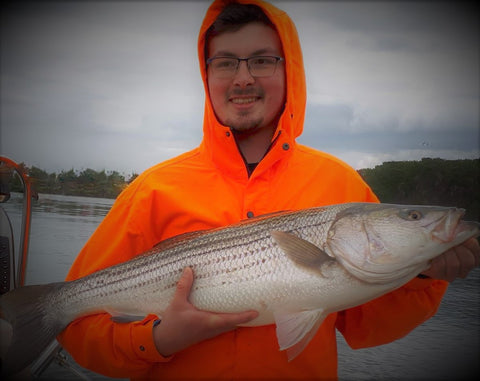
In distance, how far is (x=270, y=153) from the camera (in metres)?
2.63

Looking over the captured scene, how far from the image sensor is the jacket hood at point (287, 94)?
274 cm

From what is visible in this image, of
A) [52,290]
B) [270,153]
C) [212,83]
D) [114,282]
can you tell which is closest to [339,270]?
[270,153]

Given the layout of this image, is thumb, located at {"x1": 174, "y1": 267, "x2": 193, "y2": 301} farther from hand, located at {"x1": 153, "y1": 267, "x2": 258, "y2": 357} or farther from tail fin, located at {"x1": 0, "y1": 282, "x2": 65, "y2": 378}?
tail fin, located at {"x1": 0, "y1": 282, "x2": 65, "y2": 378}

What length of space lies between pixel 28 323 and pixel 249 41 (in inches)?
106

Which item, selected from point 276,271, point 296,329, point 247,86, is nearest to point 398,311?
point 296,329

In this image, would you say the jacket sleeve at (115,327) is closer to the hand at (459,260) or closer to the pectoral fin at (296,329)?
the pectoral fin at (296,329)

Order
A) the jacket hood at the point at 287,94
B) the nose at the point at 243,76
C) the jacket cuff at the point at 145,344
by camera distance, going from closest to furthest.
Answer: the jacket cuff at the point at 145,344
the nose at the point at 243,76
the jacket hood at the point at 287,94

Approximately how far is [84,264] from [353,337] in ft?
6.82

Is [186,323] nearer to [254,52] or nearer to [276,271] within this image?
[276,271]

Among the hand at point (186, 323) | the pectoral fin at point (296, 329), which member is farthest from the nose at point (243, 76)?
the pectoral fin at point (296, 329)

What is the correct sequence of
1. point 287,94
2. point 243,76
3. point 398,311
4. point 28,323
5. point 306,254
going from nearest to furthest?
point 306,254
point 398,311
point 28,323
point 243,76
point 287,94

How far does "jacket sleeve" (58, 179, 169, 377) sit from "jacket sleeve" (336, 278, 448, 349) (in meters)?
1.39

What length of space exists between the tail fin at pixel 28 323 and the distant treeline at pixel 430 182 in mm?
10027

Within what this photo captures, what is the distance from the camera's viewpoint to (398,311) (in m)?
2.28
